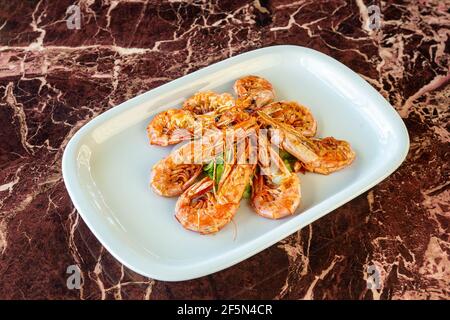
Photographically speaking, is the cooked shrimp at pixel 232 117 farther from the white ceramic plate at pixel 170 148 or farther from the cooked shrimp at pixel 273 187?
the white ceramic plate at pixel 170 148

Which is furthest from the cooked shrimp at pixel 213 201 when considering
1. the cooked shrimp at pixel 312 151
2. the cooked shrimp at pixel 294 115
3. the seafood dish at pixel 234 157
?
the cooked shrimp at pixel 294 115

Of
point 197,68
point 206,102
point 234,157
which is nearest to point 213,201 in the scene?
point 234,157

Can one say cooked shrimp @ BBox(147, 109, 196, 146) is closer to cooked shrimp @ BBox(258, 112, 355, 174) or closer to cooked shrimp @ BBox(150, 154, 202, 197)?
cooked shrimp @ BBox(150, 154, 202, 197)

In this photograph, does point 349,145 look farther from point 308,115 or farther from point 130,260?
point 130,260

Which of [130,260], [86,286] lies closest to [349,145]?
[130,260]

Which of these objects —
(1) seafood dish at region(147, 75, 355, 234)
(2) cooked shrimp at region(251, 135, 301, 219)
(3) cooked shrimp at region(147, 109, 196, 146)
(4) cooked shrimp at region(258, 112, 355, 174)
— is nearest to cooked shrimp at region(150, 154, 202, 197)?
(1) seafood dish at region(147, 75, 355, 234)

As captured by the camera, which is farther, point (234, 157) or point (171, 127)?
point (171, 127)

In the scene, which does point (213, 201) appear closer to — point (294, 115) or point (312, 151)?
point (312, 151)
